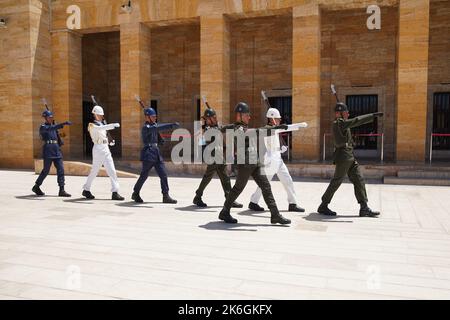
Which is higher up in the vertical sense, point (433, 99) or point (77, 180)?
point (433, 99)

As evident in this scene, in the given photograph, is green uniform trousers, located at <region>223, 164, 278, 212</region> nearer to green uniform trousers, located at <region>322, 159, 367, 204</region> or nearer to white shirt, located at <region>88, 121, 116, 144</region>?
green uniform trousers, located at <region>322, 159, 367, 204</region>

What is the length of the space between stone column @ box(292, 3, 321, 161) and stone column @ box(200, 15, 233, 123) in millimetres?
2452

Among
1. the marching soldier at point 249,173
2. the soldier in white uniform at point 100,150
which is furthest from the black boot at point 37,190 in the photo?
the marching soldier at point 249,173

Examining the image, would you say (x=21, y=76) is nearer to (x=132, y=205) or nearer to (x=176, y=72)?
(x=176, y=72)

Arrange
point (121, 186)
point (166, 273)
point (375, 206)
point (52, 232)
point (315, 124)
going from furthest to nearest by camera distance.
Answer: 1. point (315, 124)
2. point (121, 186)
3. point (375, 206)
4. point (52, 232)
5. point (166, 273)

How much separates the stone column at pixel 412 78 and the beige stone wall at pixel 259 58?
209 inches

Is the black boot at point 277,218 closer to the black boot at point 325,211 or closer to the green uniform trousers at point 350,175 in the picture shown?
the black boot at point 325,211

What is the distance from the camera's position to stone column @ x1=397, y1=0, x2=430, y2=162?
11.9m

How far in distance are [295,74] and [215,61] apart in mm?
2831

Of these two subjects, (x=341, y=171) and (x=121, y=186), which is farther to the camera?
(x=121, y=186)
